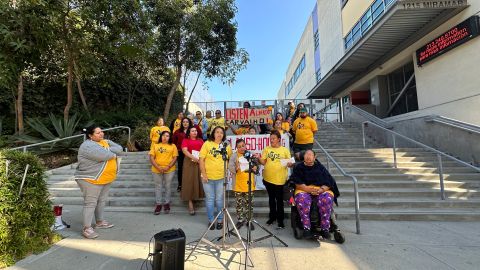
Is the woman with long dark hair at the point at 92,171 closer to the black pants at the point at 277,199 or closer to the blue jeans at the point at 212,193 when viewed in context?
the blue jeans at the point at 212,193

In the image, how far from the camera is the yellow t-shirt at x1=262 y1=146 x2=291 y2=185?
495cm

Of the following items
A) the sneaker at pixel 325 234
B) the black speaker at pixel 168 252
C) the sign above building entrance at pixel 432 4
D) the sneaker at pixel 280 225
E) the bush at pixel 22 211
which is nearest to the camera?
the black speaker at pixel 168 252

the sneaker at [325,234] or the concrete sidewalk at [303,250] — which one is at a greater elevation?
the sneaker at [325,234]

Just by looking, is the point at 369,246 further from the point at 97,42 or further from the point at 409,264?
the point at 97,42

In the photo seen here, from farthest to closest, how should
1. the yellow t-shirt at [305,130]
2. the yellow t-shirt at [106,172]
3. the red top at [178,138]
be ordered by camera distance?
the yellow t-shirt at [305,130] → the red top at [178,138] → the yellow t-shirt at [106,172]

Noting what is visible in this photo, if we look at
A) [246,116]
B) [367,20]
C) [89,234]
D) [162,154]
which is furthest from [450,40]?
[89,234]

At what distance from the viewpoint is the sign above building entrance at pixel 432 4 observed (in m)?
8.48

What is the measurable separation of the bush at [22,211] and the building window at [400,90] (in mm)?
13282

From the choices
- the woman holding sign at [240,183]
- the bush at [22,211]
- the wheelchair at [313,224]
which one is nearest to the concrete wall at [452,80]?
the wheelchair at [313,224]

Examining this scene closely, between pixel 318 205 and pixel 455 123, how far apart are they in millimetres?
6592

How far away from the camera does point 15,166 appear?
143 inches

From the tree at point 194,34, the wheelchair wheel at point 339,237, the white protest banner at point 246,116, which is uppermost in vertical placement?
the tree at point 194,34

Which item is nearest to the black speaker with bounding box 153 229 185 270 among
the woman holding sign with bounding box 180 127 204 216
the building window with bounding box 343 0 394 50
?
the woman holding sign with bounding box 180 127 204 216

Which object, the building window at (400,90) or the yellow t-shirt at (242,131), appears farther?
the building window at (400,90)
